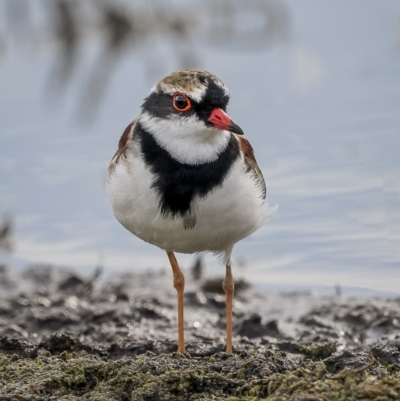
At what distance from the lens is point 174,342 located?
6066 millimetres

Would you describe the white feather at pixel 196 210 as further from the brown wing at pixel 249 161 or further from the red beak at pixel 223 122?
the red beak at pixel 223 122

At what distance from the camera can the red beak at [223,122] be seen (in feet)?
17.0

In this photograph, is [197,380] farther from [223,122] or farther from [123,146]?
[123,146]

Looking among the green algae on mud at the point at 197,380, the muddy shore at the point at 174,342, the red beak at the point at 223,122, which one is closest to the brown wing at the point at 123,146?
the red beak at the point at 223,122

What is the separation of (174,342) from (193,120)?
157 cm

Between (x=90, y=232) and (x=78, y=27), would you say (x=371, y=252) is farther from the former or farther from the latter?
(x=78, y=27)

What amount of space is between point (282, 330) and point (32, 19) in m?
7.51

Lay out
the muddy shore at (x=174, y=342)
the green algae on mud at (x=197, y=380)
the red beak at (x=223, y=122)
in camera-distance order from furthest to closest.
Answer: the red beak at (x=223, y=122) → the muddy shore at (x=174, y=342) → the green algae on mud at (x=197, y=380)

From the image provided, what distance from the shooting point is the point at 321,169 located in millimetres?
9602

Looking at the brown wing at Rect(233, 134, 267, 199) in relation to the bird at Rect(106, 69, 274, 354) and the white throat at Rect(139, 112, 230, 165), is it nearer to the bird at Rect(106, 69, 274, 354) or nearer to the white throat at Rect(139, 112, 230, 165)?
the bird at Rect(106, 69, 274, 354)

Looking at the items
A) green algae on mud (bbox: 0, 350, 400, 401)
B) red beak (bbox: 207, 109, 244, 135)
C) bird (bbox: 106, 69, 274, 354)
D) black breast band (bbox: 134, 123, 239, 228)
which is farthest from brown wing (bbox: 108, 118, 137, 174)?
green algae on mud (bbox: 0, 350, 400, 401)

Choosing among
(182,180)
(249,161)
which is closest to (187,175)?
(182,180)

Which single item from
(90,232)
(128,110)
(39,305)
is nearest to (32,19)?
(128,110)

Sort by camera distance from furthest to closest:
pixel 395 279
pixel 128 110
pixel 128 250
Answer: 1. pixel 128 110
2. pixel 128 250
3. pixel 395 279
